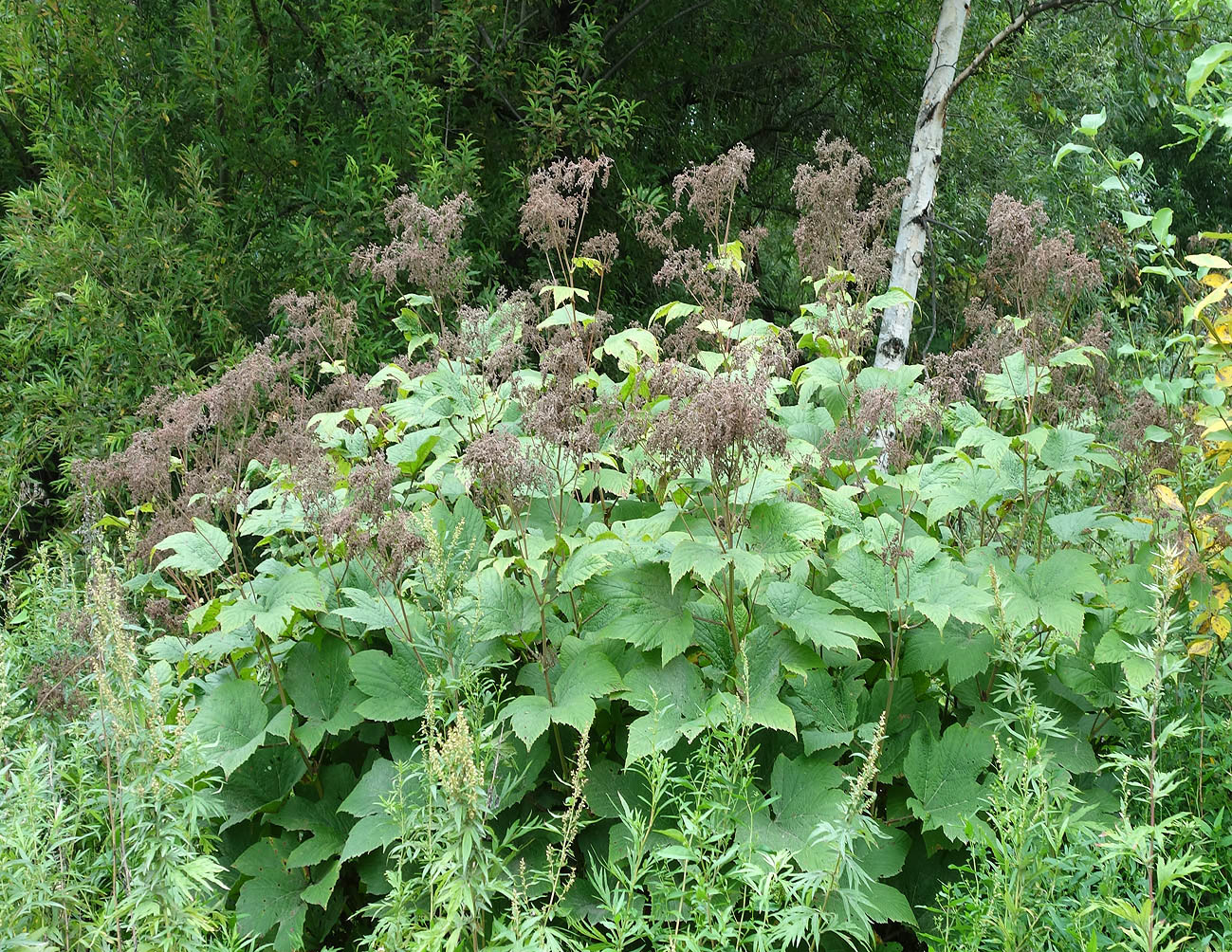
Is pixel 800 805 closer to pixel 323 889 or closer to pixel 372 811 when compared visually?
pixel 372 811

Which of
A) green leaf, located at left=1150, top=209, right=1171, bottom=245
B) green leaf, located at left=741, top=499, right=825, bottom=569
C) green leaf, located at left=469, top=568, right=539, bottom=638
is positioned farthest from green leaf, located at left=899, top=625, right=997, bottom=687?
green leaf, located at left=1150, top=209, right=1171, bottom=245

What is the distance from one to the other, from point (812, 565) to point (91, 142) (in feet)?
18.9

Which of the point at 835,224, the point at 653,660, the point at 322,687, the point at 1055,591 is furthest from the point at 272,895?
the point at 835,224

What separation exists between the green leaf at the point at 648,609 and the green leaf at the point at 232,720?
980 millimetres

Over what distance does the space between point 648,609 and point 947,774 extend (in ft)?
2.74

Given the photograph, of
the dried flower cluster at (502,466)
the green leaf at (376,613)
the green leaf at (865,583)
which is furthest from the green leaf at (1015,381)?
the green leaf at (376,613)

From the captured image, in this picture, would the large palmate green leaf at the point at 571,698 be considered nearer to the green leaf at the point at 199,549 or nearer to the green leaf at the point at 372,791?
the green leaf at the point at 372,791

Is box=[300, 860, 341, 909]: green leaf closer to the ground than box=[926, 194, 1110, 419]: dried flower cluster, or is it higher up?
Answer: closer to the ground

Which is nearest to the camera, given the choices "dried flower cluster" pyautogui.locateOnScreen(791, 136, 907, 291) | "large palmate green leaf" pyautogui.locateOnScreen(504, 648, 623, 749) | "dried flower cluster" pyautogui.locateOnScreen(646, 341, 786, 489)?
"dried flower cluster" pyautogui.locateOnScreen(646, 341, 786, 489)

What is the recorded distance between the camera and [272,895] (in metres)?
2.66

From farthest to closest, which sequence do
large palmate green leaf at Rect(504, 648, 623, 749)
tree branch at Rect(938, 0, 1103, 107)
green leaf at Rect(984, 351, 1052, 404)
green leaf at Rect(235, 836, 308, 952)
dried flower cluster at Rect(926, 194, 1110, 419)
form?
tree branch at Rect(938, 0, 1103, 107)
green leaf at Rect(984, 351, 1052, 404)
dried flower cluster at Rect(926, 194, 1110, 419)
green leaf at Rect(235, 836, 308, 952)
large palmate green leaf at Rect(504, 648, 623, 749)

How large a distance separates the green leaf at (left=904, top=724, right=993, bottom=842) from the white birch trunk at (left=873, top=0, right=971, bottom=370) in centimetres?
337

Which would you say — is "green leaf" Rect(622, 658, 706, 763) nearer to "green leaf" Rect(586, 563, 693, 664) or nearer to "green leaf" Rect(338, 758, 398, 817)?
"green leaf" Rect(586, 563, 693, 664)

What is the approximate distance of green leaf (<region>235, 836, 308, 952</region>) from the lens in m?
2.57
